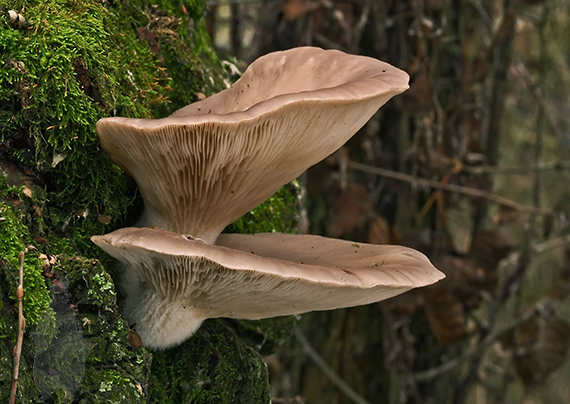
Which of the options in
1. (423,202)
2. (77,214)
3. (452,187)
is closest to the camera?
(77,214)

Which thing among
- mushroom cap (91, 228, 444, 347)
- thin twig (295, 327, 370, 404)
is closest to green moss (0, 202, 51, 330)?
mushroom cap (91, 228, 444, 347)

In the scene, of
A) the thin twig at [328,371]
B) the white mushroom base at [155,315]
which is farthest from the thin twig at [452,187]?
the white mushroom base at [155,315]

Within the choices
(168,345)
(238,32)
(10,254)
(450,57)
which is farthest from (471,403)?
(10,254)

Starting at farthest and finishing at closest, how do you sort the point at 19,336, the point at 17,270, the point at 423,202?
the point at 423,202 → the point at 17,270 → the point at 19,336

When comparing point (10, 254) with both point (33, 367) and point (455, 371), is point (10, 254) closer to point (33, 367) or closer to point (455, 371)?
point (33, 367)

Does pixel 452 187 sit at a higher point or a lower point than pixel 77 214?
lower

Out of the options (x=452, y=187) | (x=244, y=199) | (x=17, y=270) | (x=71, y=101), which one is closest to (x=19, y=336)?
(x=17, y=270)

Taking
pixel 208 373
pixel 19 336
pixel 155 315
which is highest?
pixel 19 336

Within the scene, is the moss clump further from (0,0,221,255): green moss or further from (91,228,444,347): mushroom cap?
(0,0,221,255): green moss

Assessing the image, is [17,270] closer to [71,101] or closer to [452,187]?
[71,101]
